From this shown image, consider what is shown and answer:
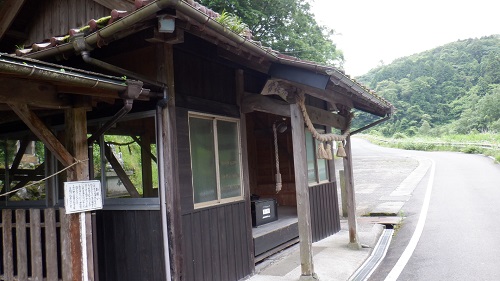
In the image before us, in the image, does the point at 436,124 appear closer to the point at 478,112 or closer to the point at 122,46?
the point at 478,112

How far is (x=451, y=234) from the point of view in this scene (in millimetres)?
8461

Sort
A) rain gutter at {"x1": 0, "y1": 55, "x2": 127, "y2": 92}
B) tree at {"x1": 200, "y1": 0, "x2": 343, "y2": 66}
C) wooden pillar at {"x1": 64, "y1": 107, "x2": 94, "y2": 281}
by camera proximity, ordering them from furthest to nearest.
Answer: tree at {"x1": 200, "y1": 0, "x2": 343, "y2": 66} → wooden pillar at {"x1": 64, "y1": 107, "x2": 94, "y2": 281} → rain gutter at {"x1": 0, "y1": 55, "x2": 127, "y2": 92}

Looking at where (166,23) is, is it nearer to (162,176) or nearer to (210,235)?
(162,176)

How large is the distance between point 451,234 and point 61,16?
8.89 m

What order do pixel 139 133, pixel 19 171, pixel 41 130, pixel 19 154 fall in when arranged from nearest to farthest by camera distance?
pixel 41 130 → pixel 139 133 → pixel 19 154 → pixel 19 171

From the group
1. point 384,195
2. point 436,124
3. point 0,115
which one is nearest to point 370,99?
point 0,115

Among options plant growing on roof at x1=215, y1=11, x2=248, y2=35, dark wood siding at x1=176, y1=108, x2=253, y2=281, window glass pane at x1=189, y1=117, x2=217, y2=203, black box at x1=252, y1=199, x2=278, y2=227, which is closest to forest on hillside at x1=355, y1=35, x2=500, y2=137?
black box at x1=252, y1=199, x2=278, y2=227

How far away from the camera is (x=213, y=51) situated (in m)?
Result: 5.32

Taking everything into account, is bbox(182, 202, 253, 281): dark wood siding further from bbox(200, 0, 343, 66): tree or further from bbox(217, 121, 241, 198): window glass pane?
bbox(200, 0, 343, 66): tree

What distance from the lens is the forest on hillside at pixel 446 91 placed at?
1957 inches

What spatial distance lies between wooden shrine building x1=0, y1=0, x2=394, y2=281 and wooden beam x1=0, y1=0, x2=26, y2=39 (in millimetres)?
20

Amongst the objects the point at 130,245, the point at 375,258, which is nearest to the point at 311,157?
the point at 375,258

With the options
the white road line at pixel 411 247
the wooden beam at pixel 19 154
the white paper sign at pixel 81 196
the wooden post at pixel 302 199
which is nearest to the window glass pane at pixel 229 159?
the wooden post at pixel 302 199

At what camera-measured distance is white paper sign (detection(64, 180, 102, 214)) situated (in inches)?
143
